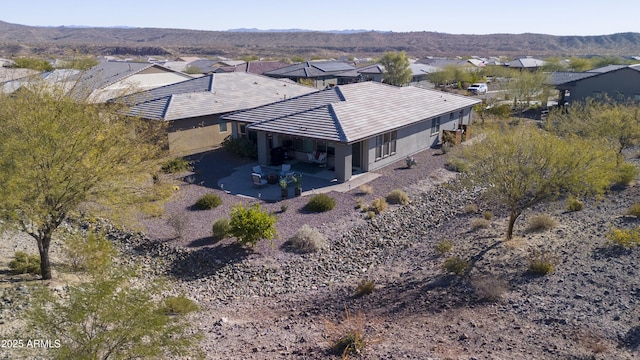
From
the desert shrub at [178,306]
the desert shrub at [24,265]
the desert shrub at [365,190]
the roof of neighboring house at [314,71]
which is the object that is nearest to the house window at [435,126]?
the desert shrub at [365,190]

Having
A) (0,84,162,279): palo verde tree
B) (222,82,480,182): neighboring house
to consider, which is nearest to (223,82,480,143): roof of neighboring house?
(222,82,480,182): neighboring house

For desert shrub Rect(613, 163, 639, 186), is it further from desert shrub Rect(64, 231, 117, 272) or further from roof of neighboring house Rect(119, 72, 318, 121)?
roof of neighboring house Rect(119, 72, 318, 121)

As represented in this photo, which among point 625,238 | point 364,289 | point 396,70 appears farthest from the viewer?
point 396,70

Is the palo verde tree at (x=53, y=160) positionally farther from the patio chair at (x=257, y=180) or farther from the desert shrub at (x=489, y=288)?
the desert shrub at (x=489, y=288)

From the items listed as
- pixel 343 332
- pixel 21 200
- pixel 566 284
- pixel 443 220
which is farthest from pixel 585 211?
pixel 21 200

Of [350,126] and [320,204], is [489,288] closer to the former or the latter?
[320,204]

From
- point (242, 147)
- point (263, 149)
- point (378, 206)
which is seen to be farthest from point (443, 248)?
point (242, 147)
